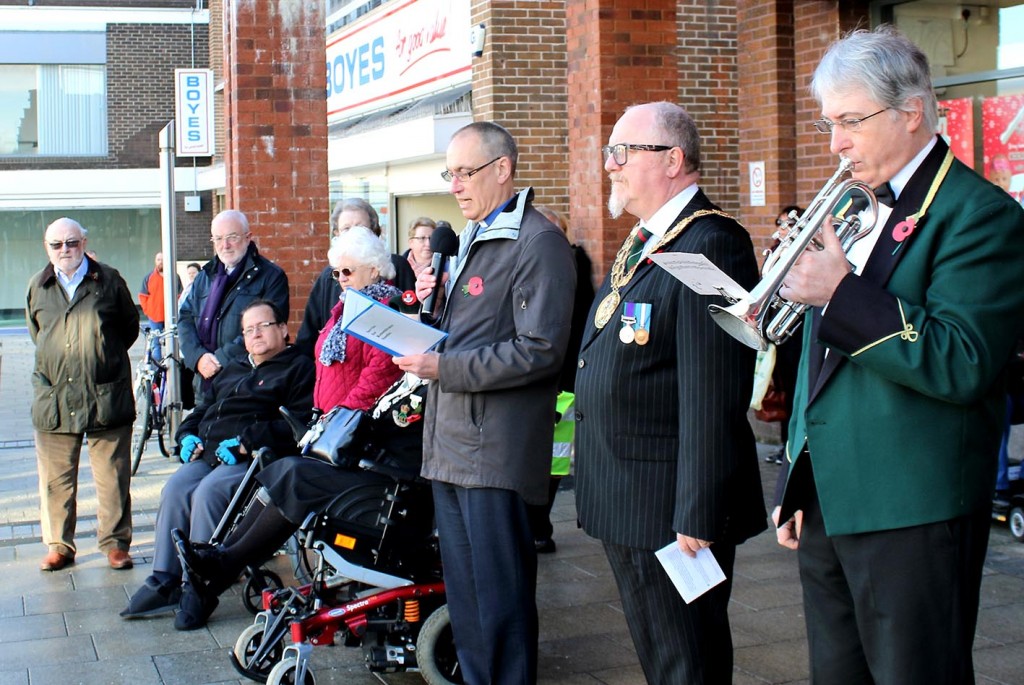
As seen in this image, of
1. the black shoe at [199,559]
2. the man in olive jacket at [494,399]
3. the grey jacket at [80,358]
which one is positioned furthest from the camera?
the grey jacket at [80,358]

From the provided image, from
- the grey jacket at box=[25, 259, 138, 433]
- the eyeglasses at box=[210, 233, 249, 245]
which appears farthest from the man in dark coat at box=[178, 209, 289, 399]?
the grey jacket at box=[25, 259, 138, 433]

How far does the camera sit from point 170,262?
1130 cm

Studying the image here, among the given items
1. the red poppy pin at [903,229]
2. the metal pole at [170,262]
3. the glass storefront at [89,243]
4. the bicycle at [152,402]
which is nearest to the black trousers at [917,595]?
the red poppy pin at [903,229]

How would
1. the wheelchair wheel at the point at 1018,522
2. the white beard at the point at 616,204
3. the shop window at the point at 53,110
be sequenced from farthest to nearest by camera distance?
the shop window at the point at 53,110, the wheelchair wheel at the point at 1018,522, the white beard at the point at 616,204

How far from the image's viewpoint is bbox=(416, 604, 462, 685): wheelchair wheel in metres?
4.99

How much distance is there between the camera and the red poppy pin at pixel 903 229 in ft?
9.11

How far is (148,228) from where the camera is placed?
104ft

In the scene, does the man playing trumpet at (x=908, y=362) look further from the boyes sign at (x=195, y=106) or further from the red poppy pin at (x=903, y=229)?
the boyes sign at (x=195, y=106)

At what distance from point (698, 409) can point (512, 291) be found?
1.18 metres

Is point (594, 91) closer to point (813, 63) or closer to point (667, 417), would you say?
point (813, 63)

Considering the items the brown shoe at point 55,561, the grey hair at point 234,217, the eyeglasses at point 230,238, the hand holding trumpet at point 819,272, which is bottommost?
the brown shoe at point 55,561

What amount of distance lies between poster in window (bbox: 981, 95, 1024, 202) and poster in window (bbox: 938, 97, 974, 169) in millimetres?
105

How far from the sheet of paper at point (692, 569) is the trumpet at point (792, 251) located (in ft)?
2.43

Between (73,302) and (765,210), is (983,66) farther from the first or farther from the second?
(73,302)
